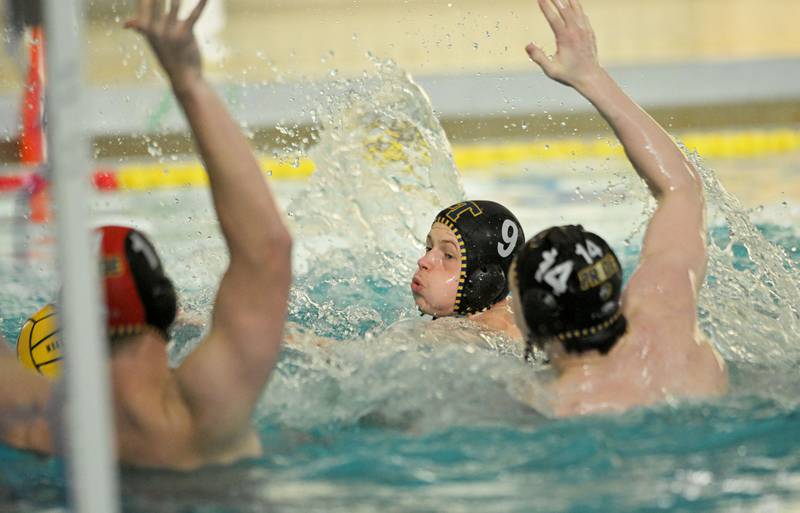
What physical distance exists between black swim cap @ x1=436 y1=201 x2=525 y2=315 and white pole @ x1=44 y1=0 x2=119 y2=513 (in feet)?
6.46

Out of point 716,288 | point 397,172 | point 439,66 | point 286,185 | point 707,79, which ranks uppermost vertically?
point 439,66

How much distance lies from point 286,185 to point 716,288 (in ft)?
14.5

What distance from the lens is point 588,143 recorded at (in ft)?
27.4

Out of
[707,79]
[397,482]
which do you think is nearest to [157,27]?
[397,482]

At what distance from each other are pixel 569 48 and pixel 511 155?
553cm

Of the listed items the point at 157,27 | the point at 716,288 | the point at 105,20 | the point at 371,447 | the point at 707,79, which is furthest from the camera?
the point at 105,20

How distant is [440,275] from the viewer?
11.4 feet

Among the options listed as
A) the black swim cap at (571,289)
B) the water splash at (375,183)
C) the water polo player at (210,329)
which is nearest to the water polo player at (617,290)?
the black swim cap at (571,289)

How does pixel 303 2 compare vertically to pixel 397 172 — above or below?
above

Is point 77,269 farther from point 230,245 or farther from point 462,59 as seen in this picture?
point 462,59

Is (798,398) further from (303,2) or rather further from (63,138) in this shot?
(303,2)

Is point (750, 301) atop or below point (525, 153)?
below

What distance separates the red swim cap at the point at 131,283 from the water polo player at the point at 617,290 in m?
0.84

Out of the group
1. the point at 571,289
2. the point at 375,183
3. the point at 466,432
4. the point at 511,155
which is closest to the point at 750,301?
the point at 571,289
